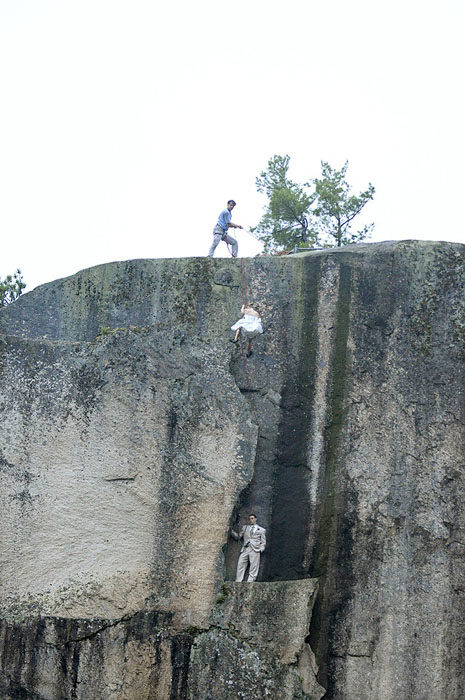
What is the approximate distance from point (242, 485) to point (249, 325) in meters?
1.63

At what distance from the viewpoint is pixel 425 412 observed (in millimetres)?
11508

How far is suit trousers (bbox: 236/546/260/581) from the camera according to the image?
36.2 ft

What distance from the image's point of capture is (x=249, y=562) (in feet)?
36.5

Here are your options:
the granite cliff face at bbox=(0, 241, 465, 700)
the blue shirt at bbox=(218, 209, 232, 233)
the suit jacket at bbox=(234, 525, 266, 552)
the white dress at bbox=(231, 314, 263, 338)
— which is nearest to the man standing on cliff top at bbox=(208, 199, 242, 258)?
the blue shirt at bbox=(218, 209, 232, 233)

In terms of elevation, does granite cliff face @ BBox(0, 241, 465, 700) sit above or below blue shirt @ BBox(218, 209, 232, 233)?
below

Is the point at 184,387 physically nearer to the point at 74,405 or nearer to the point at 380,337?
the point at 74,405

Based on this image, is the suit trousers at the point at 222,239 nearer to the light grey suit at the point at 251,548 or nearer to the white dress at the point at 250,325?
the white dress at the point at 250,325

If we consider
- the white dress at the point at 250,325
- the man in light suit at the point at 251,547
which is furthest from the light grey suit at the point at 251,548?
the white dress at the point at 250,325

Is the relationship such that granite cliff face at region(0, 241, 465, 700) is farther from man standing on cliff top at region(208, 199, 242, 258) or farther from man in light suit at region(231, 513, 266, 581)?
man standing on cliff top at region(208, 199, 242, 258)

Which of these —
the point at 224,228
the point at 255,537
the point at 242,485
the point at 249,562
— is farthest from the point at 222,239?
the point at 249,562

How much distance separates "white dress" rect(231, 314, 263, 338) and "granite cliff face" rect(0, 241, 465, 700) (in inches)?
9.4

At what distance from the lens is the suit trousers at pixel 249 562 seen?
1105cm

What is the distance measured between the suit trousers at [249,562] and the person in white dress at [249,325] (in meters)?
2.03

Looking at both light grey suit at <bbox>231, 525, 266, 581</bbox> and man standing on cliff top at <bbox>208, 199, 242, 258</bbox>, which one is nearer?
light grey suit at <bbox>231, 525, 266, 581</bbox>
